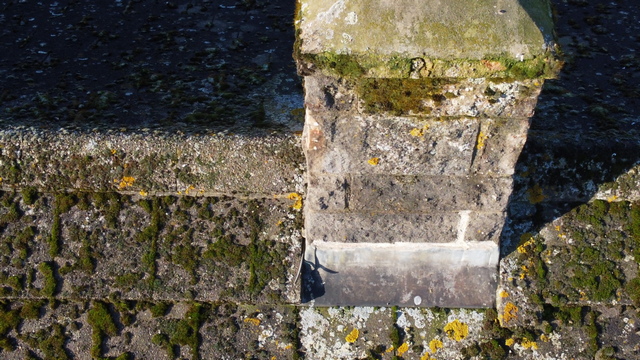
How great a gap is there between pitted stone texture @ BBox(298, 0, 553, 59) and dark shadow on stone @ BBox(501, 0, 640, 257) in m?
0.82

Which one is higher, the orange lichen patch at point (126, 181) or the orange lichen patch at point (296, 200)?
the orange lichen patch at point (126, 181)

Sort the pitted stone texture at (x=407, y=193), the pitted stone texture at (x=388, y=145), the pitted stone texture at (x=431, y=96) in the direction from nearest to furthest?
1. the pitted stone texture at (x=431, y=96)
2. the pitted stone texture at (x=388, y=145)
3. the pitted stone texture at (x=407, y=193)

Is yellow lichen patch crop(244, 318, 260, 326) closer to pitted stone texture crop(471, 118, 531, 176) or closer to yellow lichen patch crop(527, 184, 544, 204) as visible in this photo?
pitted stone texture crop(471, 118, 531, 176)

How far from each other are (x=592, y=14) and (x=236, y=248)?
12.1 ft

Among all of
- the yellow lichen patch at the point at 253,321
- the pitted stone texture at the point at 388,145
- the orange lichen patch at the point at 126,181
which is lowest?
the yellow lichen patch at the point at 253,321

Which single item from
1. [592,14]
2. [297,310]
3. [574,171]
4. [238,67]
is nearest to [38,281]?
[297,310]

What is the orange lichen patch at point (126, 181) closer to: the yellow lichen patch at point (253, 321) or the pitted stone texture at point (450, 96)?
the yellow lichen patch at point (253, 321)

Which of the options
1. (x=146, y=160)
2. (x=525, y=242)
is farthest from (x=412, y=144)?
(x=146, y=160)

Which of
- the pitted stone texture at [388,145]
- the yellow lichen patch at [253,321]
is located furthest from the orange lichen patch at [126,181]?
the pitted stone texture at [388,145]

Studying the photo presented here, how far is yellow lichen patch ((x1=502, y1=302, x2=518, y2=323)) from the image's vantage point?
3055 mm

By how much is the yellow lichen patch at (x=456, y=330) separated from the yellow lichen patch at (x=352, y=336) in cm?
49

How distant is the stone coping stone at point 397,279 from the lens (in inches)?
121

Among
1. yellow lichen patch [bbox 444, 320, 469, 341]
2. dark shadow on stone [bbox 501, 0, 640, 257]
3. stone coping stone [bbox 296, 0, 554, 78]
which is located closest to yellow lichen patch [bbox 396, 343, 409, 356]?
yellow lichen patch [bbox 444, 320, 469, 341]

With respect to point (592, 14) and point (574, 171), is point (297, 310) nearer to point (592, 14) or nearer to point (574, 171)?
point (574, 171)
